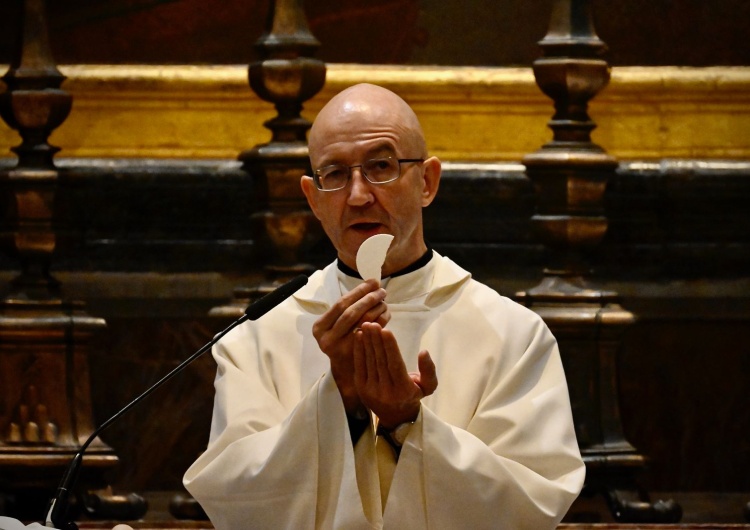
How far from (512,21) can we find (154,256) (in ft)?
5.32

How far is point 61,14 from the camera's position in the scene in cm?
732

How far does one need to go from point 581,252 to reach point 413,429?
7.62 feet

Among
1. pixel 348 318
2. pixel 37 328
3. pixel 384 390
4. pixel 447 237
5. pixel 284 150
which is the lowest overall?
pixel 447 237

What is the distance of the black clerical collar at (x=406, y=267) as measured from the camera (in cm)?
461

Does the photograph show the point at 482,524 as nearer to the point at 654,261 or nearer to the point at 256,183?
the point at 256,183

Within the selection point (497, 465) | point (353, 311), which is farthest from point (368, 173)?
point (497, 465)

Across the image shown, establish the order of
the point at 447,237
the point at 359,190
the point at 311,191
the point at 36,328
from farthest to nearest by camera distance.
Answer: the point at 447,237, the point at 36,328, the point at 311,191, the point at 359,190

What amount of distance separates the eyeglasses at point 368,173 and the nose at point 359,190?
0.01 m

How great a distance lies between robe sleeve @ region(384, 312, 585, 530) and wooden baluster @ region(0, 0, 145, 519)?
212 cm

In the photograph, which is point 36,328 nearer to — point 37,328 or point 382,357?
point 37,328

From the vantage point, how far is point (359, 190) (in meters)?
4.39

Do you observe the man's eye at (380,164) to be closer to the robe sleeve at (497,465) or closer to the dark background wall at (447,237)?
the robe sleeve at (497,465)

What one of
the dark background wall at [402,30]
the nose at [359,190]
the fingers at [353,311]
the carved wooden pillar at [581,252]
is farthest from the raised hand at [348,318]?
the dark background wall at [402,30]

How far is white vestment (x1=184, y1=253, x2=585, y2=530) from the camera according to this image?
13.9 ft
